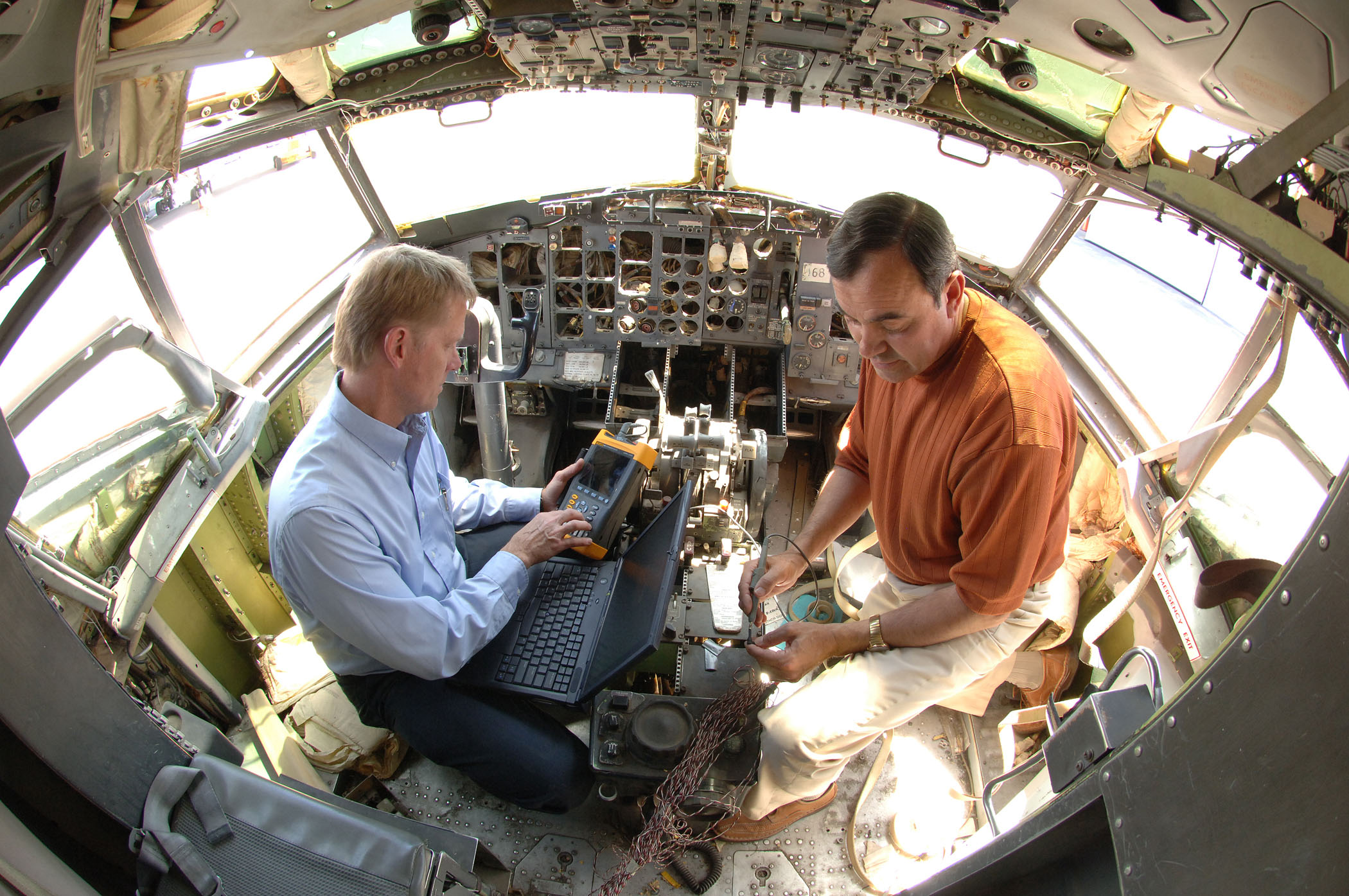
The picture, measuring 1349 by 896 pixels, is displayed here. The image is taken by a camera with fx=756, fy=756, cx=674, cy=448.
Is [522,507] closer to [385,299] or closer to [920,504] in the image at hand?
[385,299]

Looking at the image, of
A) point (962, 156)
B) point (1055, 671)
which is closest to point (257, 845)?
point (1055, 671)

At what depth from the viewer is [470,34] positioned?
296 centimetres

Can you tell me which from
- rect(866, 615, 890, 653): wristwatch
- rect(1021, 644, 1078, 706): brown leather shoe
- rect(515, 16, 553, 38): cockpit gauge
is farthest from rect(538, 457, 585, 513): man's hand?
rect(1021, 644, 1078, 706): brown leather shoe

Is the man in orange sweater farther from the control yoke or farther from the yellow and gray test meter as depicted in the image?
the control yoke

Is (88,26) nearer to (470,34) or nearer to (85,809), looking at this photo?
(85,809)

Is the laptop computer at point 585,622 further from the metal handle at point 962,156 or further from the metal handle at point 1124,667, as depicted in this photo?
the metal handle at point 962,156

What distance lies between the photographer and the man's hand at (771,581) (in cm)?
227

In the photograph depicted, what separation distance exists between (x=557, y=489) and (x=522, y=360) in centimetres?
68

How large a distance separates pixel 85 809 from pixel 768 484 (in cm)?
255

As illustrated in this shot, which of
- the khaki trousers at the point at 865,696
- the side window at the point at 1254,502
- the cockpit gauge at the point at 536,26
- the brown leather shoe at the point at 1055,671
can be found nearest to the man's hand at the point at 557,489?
the khaki trousers at the point at 865,696

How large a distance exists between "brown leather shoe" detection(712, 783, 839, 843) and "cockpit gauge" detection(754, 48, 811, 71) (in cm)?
253

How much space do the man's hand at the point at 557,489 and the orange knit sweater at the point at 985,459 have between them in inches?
42.0

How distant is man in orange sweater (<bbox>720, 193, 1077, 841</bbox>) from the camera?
69.7 inches

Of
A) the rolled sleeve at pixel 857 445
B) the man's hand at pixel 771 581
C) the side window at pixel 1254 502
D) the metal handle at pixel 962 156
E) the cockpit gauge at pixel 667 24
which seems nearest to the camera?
the side window at pixel 1254 502
